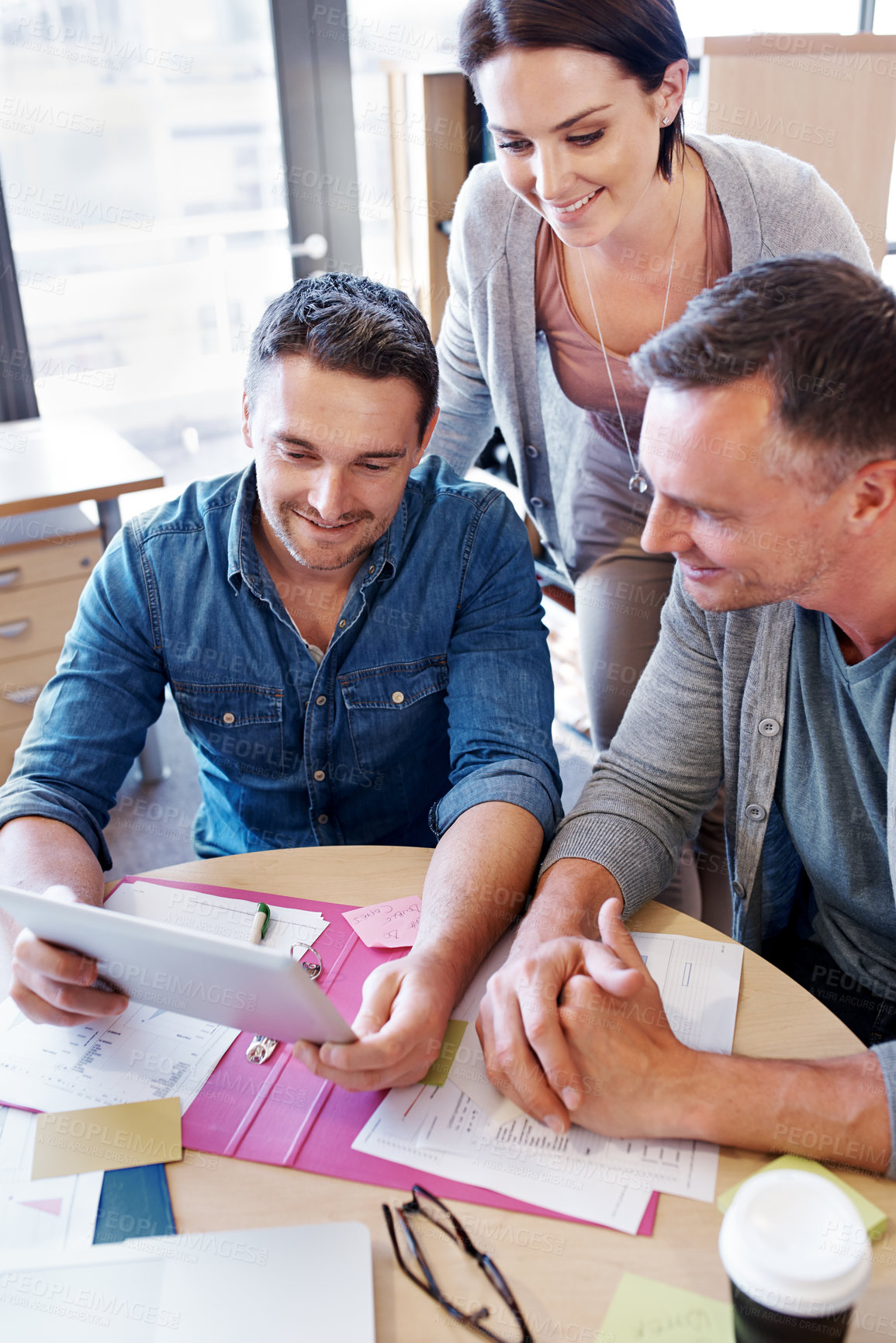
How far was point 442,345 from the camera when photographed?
6.58 feet

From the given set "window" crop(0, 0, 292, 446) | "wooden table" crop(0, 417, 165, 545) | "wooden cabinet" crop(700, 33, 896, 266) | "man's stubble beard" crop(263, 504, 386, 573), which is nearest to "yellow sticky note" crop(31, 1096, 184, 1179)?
"man's stubble beard" crop(263, 504, 386, 573)

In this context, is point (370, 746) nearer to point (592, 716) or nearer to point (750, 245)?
point (592, 716)

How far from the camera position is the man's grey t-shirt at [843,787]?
3.96 ft

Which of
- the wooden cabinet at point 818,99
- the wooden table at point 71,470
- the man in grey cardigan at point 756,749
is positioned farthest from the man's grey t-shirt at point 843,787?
the wooden table at point 71,470

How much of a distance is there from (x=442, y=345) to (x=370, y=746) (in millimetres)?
863

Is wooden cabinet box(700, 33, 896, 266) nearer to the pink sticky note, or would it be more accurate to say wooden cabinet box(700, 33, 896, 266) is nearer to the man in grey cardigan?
the man in grey cardigan

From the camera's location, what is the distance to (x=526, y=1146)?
933mm

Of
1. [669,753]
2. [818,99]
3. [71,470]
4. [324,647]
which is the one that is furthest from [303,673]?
[818,99]

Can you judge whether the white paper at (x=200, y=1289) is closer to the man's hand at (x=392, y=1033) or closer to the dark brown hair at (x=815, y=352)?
the man's hand at (x=392, y=1033)

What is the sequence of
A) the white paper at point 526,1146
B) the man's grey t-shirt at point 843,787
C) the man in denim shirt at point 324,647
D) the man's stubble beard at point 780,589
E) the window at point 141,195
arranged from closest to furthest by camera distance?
the white paper at point 526,1146 → the man's stubble beard at point 780,589 → the man's grey t-shirt at point 843,787 → the man in denim shirt at point 324,647 → the window at point 141,195

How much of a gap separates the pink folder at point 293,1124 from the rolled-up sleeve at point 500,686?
0.35 metres

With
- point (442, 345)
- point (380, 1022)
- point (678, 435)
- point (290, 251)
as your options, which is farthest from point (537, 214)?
point (290, 251)

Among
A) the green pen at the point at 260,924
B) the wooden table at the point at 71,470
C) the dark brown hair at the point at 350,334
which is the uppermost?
the dark brown hair at the point at 350,334

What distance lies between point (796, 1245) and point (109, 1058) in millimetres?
643
